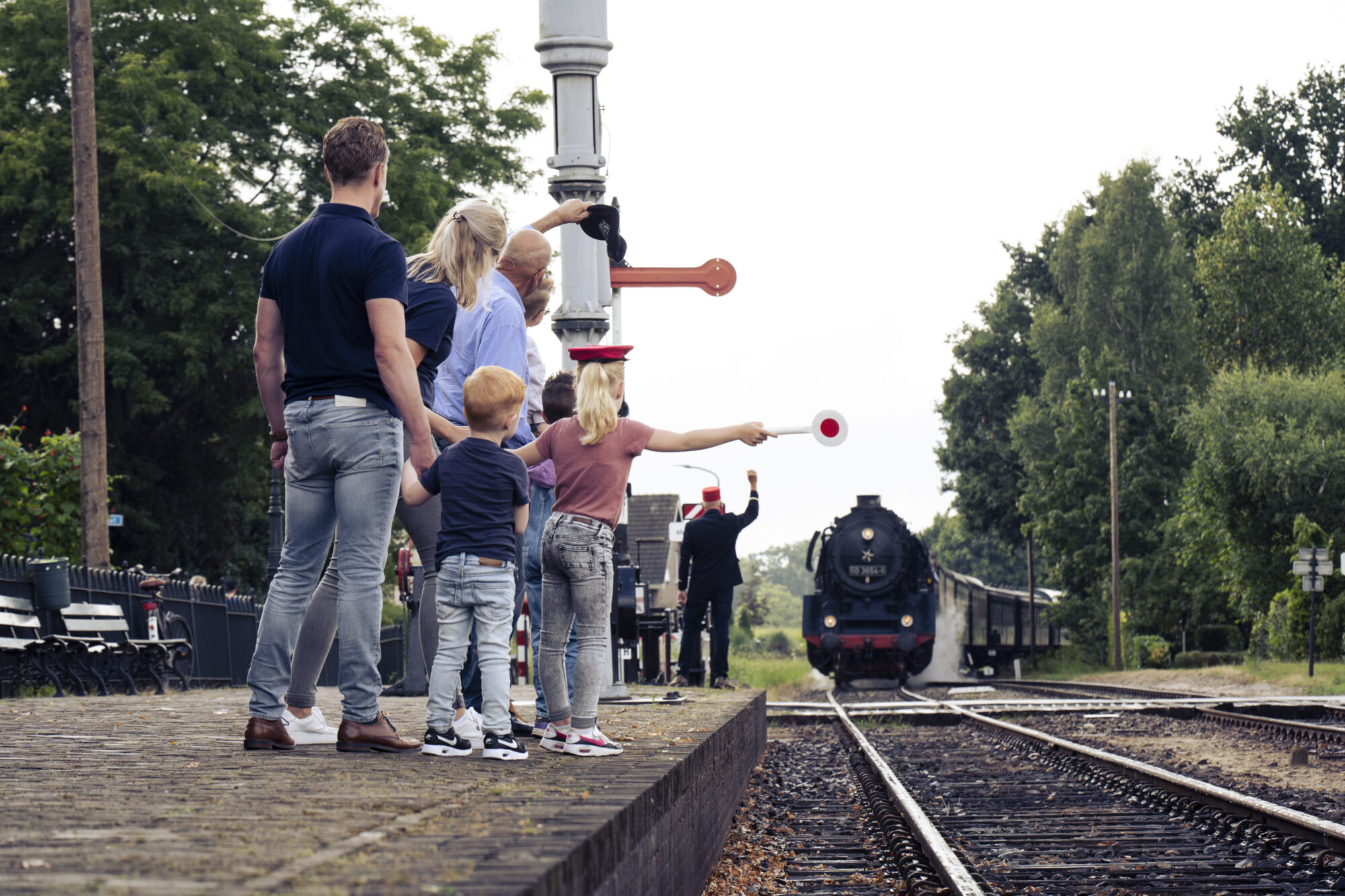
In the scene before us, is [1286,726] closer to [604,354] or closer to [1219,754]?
[1219,754]

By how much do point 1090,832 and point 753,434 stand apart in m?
3.76

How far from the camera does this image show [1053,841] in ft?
24.3

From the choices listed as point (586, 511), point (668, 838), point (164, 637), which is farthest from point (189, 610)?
point (668, 838)

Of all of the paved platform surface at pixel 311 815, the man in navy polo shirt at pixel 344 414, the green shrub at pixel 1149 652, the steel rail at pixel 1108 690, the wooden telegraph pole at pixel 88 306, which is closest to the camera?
the paved platform surface at pixel 311 815

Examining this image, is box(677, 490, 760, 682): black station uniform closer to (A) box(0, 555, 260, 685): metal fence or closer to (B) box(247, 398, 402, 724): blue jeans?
(A) box(0, 555, 260, 685): metal fence

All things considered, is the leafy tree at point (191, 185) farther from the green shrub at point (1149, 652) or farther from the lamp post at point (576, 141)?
the green shrub at point (1149, 652)

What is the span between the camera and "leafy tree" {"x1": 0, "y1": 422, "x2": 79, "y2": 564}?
Answer: 54.1 feet

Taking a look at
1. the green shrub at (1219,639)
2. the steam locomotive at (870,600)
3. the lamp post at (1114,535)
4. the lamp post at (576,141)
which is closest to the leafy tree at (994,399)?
the lamp post at (1114,535)

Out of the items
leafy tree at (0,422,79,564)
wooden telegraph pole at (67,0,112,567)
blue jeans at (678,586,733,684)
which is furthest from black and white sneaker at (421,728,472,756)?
leafy tree at (0,422,79,564)

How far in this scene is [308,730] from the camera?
5.37m

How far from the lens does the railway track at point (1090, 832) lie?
618 centimetres

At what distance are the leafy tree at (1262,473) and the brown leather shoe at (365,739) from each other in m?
36.5

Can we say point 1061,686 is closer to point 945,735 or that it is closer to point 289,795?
point 945,735

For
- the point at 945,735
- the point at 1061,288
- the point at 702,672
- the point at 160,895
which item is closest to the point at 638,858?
the point at 160,895
